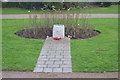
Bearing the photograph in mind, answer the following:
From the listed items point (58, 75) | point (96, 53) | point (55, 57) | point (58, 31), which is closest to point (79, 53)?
point (96, 53)

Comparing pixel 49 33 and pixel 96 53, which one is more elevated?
pixel 49 33

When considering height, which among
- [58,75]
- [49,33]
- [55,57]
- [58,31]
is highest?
[58,31]

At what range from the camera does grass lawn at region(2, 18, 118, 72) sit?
6133 millimetres

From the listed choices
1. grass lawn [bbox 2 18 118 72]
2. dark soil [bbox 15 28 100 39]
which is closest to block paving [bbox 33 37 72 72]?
grass lawn [bbox 2 18 118 72]

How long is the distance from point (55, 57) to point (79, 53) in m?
0.86

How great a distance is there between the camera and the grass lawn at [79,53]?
6133 mm

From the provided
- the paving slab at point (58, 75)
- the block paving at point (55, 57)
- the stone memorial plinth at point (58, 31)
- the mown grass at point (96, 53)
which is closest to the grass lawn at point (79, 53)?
the mown grass at point (96, 53)

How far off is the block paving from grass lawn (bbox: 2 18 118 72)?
16 cm

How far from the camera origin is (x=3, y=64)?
636 cm

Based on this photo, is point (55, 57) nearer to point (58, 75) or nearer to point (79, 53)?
point (79, 53)

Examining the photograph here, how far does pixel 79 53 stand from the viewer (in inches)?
292

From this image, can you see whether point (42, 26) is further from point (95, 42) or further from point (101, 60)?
point (101, 60)

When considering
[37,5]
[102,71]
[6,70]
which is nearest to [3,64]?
[6,70]

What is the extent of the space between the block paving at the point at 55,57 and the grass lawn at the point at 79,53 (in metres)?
0.16
